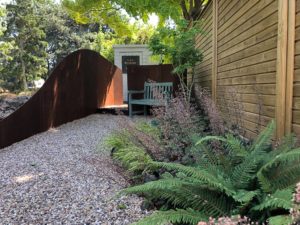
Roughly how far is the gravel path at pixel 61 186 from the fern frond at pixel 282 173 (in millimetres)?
926

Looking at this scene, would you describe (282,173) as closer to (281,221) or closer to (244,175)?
(244,175)

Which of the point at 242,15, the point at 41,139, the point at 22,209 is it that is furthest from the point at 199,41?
the point at 22,209

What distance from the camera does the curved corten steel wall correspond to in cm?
535

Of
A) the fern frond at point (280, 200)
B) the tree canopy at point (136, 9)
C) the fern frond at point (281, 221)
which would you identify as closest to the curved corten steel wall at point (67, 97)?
the tree canopy at point (136, 9)

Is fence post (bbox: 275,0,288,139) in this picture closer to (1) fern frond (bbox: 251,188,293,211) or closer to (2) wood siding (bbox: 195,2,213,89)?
(1) fern frond (bbox: 251,188,293,211)

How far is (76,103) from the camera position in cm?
749

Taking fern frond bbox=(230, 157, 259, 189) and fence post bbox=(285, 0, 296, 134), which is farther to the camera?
fence post bbox=(285, 0, 296, 134)

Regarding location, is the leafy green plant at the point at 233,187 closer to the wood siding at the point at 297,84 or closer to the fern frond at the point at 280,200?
the fern frond at the point at 280,200

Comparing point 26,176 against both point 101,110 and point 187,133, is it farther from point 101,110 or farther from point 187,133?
point 101,110

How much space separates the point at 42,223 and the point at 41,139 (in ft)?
10.9

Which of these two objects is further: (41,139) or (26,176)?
(41,139)

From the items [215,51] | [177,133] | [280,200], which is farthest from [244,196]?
[215,51]

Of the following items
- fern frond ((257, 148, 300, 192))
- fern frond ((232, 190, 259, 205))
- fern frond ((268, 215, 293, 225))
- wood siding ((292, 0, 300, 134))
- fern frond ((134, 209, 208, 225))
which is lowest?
fern frond ((134, 209, 208, 225))

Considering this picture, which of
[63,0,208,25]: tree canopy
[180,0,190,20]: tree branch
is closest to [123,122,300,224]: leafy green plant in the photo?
[63,0,208,25]: tree canopy
